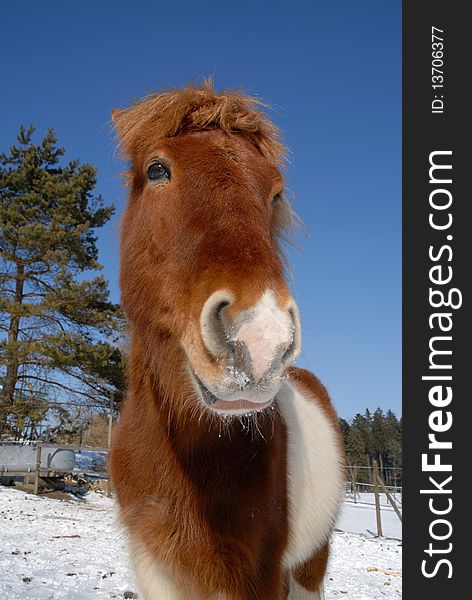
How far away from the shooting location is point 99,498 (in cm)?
1745

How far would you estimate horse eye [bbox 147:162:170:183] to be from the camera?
251cm

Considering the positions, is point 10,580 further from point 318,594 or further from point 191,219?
point 191,219

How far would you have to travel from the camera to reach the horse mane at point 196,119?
263 centimetres

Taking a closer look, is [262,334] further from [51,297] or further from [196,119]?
[51,297]

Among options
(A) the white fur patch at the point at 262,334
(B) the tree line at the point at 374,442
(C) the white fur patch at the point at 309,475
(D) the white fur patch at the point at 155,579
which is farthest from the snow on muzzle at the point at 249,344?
(B) the tree line at the point at 374,442

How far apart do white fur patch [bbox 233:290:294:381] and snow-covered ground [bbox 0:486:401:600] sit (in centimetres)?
218

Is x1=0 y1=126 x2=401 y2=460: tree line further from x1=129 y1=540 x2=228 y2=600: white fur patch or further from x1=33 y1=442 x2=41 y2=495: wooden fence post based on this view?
x1=129 y1=540 x2=228 y2=600: white fur patch

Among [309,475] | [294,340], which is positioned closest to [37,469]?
[309,475]

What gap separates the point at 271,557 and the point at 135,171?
7.76ft

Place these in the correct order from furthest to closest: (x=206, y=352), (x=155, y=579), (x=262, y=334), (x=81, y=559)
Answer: (x=81, y=559) → (x=155, y=579) → (x=206, y=352) → (x=262, y=334)

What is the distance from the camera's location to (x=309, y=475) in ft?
11.3

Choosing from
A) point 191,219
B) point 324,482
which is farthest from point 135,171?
point 324,482

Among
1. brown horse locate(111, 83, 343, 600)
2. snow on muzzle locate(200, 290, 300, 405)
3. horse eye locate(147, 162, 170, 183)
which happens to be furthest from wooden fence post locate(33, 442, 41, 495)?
snow on muzzle locate(200, 290, 300, 405)

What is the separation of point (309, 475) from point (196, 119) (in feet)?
8.54
